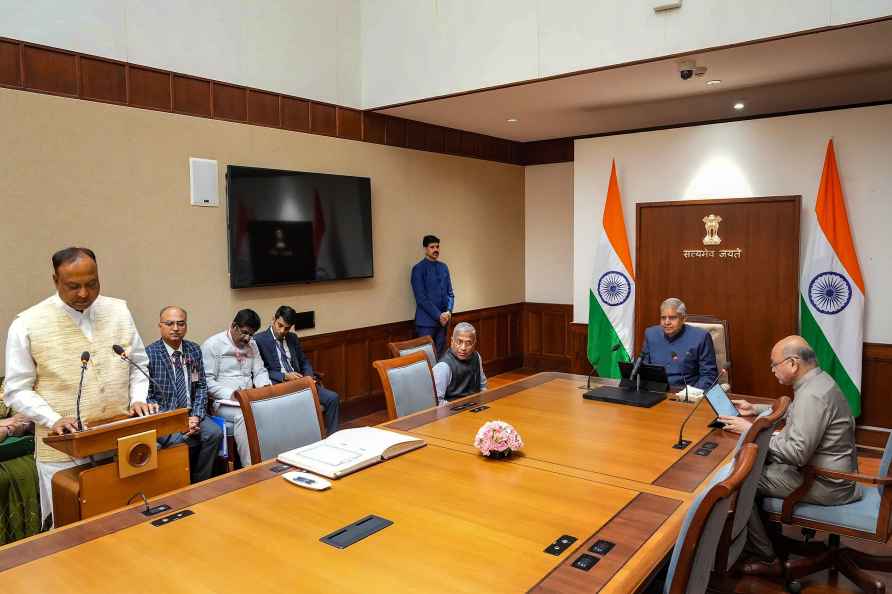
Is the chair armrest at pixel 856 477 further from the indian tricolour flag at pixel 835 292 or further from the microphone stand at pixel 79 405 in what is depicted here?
the microphone stand at pixel 79 405

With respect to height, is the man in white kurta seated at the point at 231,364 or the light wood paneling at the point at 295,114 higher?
the light wood paneling at the point at 295,114

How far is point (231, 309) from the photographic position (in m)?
5.12

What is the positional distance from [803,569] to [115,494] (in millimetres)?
3006

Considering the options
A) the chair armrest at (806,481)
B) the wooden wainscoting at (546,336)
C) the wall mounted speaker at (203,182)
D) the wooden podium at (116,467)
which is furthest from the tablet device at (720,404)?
the wooden wainscoting at (546,336)

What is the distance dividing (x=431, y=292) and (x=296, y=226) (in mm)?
1673

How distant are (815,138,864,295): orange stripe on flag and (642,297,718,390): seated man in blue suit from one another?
1.70m

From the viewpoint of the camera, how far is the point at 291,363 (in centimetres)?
495

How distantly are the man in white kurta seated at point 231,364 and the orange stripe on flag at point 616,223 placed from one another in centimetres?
352

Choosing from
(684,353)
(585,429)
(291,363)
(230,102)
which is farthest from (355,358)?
(585,429)

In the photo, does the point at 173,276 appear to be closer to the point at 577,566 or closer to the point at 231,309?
the point at 231,309

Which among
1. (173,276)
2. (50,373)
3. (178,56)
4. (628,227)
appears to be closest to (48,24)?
(178,56)

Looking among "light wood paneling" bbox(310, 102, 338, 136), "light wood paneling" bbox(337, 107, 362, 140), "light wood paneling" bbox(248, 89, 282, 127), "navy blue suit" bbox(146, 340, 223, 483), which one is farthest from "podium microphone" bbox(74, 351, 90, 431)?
"light wood paneling" bbox(337, 107, 362, 140)

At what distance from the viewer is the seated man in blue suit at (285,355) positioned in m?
4.78

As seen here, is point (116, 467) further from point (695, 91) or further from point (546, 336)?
point (546, 336)
